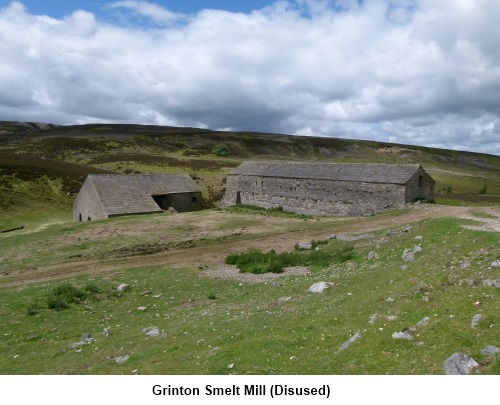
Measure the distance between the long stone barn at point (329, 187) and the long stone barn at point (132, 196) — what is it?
21.8ft

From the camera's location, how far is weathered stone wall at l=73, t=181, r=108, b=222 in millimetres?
44950

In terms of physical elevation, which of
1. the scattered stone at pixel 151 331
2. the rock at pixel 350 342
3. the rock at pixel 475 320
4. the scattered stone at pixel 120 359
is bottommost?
the scattered stone at pixel 151 331

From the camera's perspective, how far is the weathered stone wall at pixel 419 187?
130 ft

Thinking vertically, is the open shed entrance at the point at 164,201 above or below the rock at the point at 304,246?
above

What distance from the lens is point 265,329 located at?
1123 cm

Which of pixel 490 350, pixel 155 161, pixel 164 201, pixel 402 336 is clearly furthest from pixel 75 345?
pixel 155 161

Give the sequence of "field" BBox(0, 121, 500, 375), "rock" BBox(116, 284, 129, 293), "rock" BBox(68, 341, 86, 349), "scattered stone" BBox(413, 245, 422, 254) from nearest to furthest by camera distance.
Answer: "field" BBox(0, 121, 500, 375) < "rock" BBox(68, 341, 86, 349) < "scattered stone" BBox(413, 245, 422, 254) < "rock" BBox(116, 284, 129, 293)

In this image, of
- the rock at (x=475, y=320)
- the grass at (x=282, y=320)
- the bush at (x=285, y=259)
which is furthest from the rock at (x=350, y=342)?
the bush at (x=285, y=259)

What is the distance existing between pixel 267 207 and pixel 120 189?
17.8m

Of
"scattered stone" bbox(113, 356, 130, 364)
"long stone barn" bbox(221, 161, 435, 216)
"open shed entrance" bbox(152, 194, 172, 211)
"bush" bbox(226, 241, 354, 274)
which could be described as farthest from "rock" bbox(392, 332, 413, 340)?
"open shed entrance" bbox(152, 194, 172, 211)

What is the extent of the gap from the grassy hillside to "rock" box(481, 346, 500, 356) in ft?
138

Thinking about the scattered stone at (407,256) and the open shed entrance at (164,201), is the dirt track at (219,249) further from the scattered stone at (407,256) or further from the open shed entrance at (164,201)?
the open shed entrance at (164,201)

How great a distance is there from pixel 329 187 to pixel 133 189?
2293 centimetres

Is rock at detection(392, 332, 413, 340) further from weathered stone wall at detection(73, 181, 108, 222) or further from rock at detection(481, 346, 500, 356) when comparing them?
weathered stone wall at detection(73, 181, 108, 222)
